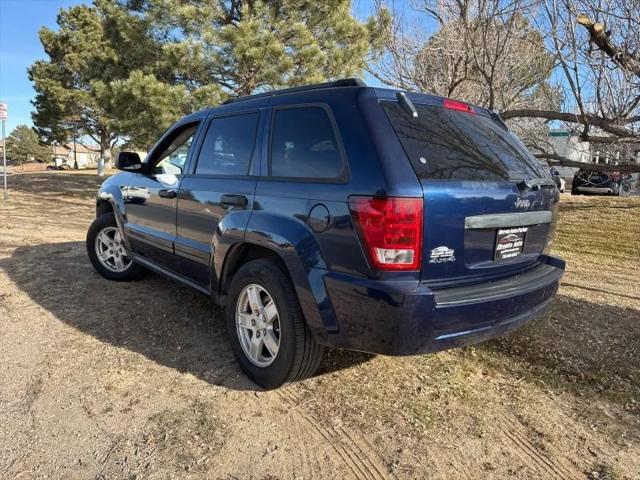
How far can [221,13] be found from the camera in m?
12.4

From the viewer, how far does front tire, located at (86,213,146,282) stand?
5.26 m

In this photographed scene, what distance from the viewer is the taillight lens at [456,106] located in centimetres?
308

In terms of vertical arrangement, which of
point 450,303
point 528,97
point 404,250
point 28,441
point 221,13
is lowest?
point 28,441

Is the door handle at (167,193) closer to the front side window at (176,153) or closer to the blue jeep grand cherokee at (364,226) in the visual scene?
the front side window at (176,153)

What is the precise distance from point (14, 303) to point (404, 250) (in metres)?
4.00

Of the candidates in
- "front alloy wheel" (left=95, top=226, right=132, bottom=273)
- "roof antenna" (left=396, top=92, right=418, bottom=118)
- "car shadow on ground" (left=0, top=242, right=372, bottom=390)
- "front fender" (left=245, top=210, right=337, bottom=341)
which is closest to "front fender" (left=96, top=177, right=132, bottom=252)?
"front alloy wheel" (left=95, top=226, right=132, bottom=273)

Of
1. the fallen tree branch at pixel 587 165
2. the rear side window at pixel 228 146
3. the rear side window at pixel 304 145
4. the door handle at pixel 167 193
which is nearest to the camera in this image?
the rear side window at pixel 304 145

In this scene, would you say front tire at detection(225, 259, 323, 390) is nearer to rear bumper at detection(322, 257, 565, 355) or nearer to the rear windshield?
rear bumper at detection(322, 257, 565, 355)

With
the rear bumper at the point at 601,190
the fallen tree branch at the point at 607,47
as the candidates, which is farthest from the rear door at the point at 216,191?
the rear bumper at the point at 601,190

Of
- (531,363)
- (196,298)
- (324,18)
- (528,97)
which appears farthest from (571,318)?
(324,18)

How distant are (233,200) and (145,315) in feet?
5.57

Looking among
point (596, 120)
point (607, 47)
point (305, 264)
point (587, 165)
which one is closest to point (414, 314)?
point (305, 264)

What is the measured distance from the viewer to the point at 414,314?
240 cm

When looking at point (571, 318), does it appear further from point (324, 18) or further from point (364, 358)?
point (324, 18)
